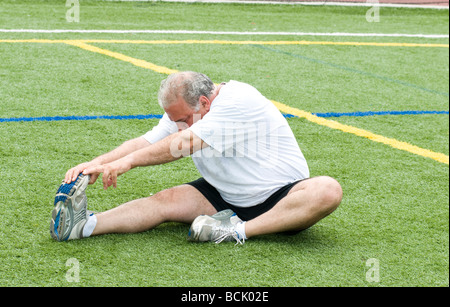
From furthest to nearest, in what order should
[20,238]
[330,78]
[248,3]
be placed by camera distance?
[248,3] → [330,78] → [20,238]

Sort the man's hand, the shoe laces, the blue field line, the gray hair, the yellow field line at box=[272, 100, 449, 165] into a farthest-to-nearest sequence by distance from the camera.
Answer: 1. the blue field line
2. the yellow field line at box=[272, 100, 449, 165]
3. the shoe laces
4. the gray hair
5. the man's hand

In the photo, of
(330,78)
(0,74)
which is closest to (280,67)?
(330,78)

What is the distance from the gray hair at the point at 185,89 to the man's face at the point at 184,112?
0.06 feet

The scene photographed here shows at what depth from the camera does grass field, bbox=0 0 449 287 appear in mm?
3207

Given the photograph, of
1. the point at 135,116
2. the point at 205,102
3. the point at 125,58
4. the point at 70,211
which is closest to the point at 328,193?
the point at 205,102

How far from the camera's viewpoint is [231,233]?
3.43 m

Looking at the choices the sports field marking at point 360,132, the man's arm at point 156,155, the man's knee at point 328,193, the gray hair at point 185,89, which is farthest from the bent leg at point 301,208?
the sports field marking at point 360,132

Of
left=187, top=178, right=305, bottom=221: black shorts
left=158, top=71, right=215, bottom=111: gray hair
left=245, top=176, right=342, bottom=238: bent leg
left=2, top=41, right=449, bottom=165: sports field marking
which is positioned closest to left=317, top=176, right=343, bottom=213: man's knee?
left=245, top=176, right=342, bottom=238: bent leg

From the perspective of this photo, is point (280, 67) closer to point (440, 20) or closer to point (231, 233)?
point (231, 233)

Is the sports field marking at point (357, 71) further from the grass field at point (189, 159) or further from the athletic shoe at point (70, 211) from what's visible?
the athletic shoe at point (70, 211)

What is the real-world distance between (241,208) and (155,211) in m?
0.43

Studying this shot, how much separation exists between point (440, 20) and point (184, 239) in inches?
423

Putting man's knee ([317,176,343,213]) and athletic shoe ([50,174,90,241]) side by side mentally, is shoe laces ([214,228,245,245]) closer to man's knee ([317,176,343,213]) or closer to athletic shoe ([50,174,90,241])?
man's knee ([317,176,343,213])
